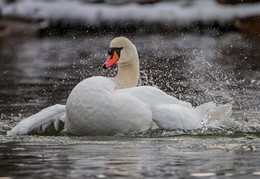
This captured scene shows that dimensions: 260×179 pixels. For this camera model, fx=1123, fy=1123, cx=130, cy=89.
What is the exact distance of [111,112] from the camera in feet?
34.5

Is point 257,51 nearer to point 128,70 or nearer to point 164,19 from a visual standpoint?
point 164,19

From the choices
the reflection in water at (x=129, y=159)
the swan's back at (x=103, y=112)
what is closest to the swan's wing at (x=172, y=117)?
the swan's back at (x=103, y=112)

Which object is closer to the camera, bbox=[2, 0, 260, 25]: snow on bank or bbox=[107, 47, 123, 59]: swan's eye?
bbox=[107, 47, 123, 59]: swan's eye

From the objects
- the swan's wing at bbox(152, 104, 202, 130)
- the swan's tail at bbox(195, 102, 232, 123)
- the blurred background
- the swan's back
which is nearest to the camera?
the swan's back

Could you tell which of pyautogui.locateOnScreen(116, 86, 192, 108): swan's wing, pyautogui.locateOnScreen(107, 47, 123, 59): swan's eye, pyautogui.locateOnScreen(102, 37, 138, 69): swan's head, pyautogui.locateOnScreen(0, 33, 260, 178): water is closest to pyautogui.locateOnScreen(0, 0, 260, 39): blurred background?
pyautogui.locateOnScreen(0, 33, 260, 178): water

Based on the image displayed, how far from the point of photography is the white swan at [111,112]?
1055cm

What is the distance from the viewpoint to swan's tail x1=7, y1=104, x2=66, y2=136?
1102 cm

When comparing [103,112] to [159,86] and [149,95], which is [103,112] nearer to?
[149,95]

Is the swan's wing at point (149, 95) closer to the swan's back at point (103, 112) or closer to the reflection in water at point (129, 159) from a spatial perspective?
the swan's back at point (103, 112)

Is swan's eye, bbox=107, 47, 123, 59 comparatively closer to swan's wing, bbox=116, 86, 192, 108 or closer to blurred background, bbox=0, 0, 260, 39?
swan's wing, bbox=116, 86, 192, 108

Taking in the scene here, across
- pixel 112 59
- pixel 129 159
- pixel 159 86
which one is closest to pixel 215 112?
pixel 112 59

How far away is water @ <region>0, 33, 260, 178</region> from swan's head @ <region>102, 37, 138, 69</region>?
1219mm

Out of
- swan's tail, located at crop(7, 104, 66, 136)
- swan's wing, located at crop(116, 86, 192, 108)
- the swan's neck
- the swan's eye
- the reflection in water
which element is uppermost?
the swan's eye

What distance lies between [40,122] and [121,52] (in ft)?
4.28
